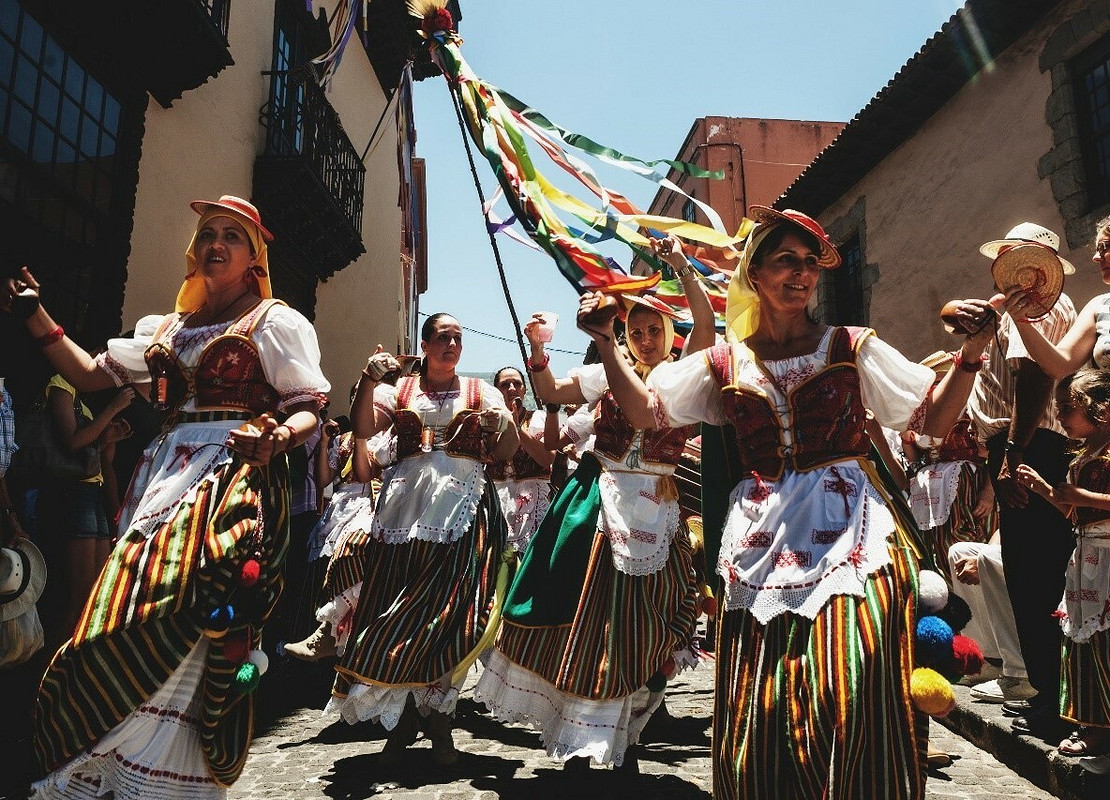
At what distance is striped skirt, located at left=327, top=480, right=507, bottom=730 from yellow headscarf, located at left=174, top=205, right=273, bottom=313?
1716 millimetres

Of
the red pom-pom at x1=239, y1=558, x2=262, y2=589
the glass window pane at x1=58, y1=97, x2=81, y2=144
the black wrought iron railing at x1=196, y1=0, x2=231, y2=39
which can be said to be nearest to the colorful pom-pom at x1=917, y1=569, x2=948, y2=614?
the red pom-pom at x1=239, y1=558, x2=262, y2=589

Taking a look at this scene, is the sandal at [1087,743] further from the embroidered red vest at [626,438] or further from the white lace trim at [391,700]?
the white lace trim at [391,700]

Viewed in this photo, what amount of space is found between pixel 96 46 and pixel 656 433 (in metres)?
5.51

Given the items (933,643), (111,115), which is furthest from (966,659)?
(111,115)

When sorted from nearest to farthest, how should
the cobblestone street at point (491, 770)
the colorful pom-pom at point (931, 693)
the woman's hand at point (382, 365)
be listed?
1. the colorful pom-pom at point (931, 693)
2. the cobblestone street at point (491, 770)
3. the woman's hand at point (382, 365)

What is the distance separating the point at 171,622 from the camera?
2586 millimetres

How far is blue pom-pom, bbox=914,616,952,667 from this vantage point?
6.71 feet

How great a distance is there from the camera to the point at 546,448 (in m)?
4.83

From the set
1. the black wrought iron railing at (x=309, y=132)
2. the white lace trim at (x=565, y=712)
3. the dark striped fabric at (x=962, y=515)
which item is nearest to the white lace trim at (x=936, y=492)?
the dark striped fabric at (x=962, y=515)

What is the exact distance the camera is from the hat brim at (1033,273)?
238 cm

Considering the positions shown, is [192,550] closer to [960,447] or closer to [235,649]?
Answer: [235,649]

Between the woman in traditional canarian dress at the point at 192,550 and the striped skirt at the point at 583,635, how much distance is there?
4.56 ft

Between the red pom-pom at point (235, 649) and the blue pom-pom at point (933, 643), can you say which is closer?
the blue pom-pom at point (933, 643)

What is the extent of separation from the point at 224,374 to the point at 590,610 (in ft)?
6.16
